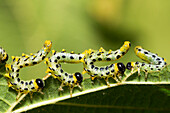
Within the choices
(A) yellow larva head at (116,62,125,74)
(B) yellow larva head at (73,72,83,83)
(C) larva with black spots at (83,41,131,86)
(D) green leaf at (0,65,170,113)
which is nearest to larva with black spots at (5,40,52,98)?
(D) green leaf at (0,65,170,113)

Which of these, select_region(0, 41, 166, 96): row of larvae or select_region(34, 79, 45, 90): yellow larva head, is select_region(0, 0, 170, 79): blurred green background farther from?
select_region(34, 79, 45, 90): yellow larva head

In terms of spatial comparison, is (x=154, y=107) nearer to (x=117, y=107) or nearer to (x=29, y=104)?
(x=117, y=107)

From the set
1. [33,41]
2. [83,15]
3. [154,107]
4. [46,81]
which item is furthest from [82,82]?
[83,15]

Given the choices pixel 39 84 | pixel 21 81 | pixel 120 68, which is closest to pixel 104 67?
pixel 120 68

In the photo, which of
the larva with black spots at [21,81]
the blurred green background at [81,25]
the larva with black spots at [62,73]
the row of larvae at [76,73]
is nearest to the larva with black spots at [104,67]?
the row of larvae at [76,73]

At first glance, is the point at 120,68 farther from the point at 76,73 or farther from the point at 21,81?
the point at 21,81
